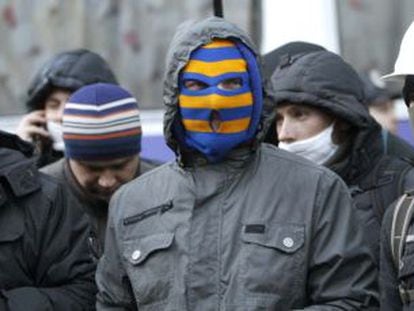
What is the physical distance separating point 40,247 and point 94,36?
433 cm

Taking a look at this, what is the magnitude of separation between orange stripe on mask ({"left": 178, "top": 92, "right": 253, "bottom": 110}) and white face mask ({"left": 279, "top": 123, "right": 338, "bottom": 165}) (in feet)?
2.95

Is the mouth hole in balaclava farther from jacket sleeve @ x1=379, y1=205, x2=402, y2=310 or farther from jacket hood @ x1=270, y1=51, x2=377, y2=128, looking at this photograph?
jacket hood @ x1=270, y1=51, x2=377, y2=128

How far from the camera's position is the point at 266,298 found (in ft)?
13.4

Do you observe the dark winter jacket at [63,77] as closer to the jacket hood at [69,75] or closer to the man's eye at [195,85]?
the jacket hood at [69,75]

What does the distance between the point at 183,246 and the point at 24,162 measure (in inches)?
33.7

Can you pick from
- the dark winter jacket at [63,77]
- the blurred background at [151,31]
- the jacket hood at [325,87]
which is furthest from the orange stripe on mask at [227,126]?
the blurred background at [151,31]

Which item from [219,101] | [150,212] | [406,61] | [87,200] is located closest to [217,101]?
[219,101]

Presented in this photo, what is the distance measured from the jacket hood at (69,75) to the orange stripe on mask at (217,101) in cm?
228

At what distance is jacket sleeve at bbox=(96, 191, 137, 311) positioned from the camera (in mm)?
4344

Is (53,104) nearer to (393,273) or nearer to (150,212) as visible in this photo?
(150,212)

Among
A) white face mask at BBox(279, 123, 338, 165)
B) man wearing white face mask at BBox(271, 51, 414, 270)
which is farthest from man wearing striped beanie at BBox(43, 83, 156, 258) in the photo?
white face mask at BBox(279, 123, 338, 165)

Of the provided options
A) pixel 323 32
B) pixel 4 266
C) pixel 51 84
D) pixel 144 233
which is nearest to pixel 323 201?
pixel 144 233

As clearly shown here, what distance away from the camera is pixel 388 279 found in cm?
417

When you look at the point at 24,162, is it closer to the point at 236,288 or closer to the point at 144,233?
the point at 144,233
